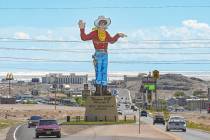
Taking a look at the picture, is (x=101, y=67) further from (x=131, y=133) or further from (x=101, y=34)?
(x=131, y=133)

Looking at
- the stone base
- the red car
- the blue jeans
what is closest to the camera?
the red car

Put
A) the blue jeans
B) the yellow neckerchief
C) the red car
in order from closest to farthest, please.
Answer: the red car
the yellow neckerchief
the blue jeans

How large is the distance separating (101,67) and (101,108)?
591cm

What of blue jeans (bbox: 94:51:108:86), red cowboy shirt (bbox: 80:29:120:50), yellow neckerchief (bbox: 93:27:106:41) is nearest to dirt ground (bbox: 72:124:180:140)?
red cowboy shirt (bbox: 80:29:120:50)

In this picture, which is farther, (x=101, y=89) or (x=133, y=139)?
(x=101, y=89)

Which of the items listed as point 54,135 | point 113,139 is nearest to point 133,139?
point 113,139

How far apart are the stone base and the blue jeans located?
133 inches

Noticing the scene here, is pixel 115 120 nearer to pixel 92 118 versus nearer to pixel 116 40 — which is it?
pixel 92 118

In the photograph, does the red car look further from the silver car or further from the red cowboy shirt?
the red cowboy shirt

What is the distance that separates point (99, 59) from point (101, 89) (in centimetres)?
473

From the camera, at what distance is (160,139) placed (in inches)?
1887

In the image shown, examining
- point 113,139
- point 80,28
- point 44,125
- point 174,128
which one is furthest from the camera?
point 80,28

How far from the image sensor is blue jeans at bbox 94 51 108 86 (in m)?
90.4

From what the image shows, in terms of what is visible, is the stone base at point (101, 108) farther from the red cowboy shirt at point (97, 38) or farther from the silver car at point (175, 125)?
the silver car at point (175, 125)
